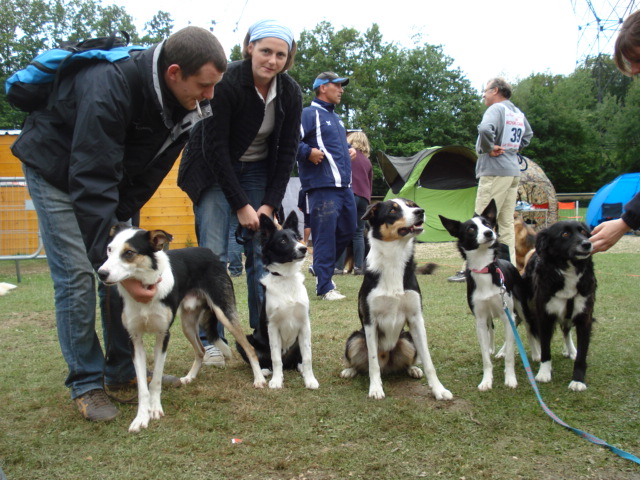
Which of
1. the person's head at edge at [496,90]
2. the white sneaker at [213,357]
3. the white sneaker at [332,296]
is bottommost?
the white sneaker at [332,296]

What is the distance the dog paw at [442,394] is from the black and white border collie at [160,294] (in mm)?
1189

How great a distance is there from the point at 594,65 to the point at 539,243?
56153mm

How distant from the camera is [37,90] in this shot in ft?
8.66

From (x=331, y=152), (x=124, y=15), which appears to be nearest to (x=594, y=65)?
(x=124, y=15)

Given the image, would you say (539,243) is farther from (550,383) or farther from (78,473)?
(78,473)

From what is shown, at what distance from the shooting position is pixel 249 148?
3.82 metres

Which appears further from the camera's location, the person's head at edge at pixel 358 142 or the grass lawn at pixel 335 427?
the person's head at edge at pixel 358 142

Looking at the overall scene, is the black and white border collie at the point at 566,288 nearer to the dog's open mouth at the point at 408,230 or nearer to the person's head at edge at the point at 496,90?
the dog's open mouth at the point at 408,230

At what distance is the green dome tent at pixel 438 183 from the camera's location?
14.8 metres

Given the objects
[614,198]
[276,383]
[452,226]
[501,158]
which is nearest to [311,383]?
[276,383]

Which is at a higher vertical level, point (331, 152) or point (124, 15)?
point (124, 15)

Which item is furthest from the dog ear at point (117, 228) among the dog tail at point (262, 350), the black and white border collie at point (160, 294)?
the dog tail at point (262, 350)

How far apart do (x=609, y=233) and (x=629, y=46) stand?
3.17 ft

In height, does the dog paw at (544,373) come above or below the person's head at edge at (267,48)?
below
